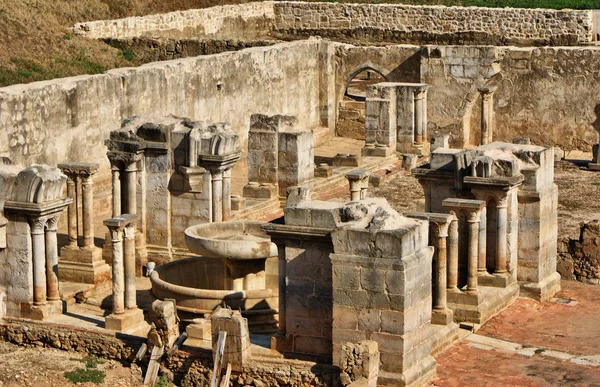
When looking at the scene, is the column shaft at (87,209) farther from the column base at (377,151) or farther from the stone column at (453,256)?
the column base at (377,151)

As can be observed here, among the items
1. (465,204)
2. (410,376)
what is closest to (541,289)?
(465,204)

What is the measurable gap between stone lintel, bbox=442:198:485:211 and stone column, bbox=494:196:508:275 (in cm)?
57

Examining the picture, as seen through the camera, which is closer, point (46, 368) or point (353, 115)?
point (46, 368)

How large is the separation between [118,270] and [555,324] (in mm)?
5750

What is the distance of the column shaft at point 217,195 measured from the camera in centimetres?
2348

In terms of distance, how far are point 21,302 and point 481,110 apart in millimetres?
16765

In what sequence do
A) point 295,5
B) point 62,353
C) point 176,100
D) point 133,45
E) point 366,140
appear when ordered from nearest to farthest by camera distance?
point 62,353 → point 176,100 → point 366,140 → point 133,45 → point 295,5

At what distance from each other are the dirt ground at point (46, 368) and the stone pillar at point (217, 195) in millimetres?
4657

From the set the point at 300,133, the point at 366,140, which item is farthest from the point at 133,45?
the point at 300,133

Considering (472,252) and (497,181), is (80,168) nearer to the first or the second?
(472,252)

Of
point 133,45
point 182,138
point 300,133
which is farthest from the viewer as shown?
point 133,45

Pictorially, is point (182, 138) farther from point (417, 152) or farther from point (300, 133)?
point (417, 152)

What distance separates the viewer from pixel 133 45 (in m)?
39.2

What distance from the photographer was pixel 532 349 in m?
19.6
